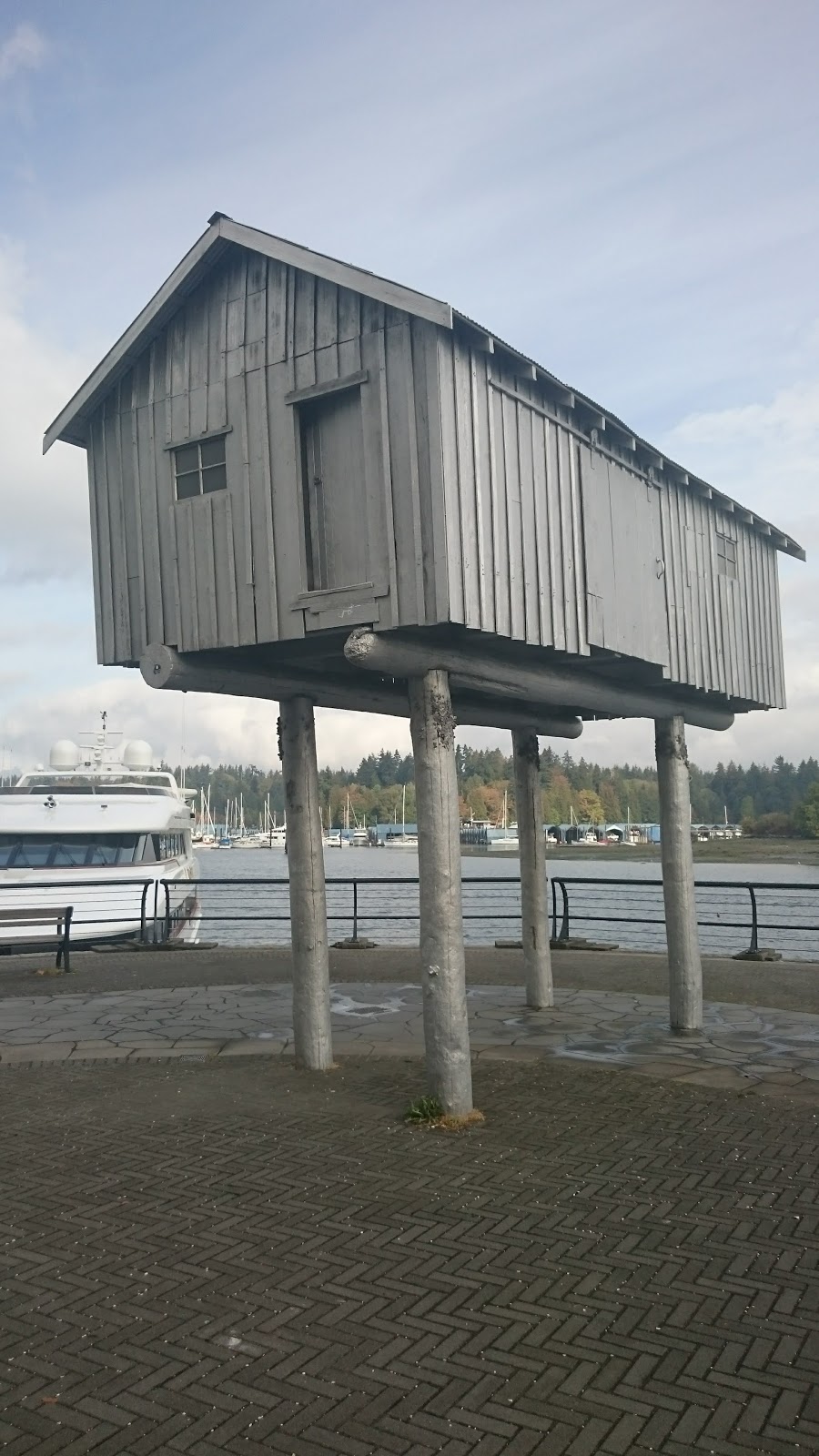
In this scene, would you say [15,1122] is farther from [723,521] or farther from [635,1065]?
[723,521]

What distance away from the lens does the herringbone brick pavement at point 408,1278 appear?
11.6ft

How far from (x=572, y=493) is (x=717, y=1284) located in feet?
18.9

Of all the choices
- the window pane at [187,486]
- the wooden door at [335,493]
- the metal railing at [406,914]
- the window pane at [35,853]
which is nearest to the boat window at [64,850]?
the window pane at [35,853]

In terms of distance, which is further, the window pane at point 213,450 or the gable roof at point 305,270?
the window pane at point 213,450

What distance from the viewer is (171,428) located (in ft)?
27.8

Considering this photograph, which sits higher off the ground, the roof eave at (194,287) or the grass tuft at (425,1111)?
the roof eave at (194,287)

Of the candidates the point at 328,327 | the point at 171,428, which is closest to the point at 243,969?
the point at 171,428

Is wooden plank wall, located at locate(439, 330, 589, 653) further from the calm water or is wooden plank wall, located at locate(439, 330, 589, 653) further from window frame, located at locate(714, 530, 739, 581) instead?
the calm water

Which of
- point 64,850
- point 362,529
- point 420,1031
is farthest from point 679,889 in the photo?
point 64,850

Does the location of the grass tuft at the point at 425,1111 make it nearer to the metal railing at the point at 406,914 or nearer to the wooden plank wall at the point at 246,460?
the wooden plank wall at the point at 246,460

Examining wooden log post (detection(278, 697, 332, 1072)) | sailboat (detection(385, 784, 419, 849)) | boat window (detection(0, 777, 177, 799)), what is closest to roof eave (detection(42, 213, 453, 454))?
wooden log post (detection(278, 697, 332, 1072))

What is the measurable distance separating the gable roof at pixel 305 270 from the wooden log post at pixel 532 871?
3086 millimetres

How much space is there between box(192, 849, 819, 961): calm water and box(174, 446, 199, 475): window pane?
5026mm

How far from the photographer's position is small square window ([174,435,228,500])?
823 cm
